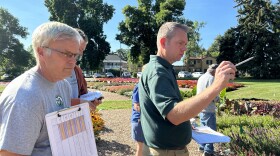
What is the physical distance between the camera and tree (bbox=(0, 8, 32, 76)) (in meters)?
51.7

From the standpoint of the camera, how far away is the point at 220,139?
3479 mm

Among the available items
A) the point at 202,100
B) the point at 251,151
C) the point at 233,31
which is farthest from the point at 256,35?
the point at 202,100

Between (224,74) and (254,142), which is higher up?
(224,74)

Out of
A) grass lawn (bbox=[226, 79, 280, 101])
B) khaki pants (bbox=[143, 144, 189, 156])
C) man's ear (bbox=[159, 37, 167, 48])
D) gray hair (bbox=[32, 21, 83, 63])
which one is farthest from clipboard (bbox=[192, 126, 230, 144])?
grass lawn (bbox=[226, 79, 280, 101])

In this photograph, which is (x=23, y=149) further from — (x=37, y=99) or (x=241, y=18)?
(x=241, y=18)

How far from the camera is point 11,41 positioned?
52.9 m

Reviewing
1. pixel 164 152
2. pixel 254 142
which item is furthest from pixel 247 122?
pixel 164 152

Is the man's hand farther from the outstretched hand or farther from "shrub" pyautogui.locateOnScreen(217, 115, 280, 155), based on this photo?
the outstretched hand

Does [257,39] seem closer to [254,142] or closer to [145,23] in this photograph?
[145,23]

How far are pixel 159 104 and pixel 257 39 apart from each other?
49987mm

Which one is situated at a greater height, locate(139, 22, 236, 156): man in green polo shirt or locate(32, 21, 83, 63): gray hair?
locate(32, 21, 83, 63): gray hair

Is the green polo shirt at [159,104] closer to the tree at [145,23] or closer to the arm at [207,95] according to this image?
the arm at [207,95]

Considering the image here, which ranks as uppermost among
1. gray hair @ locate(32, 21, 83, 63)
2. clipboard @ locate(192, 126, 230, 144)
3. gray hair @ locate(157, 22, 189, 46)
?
gray hair @ locate(157, 22, 189, 46)

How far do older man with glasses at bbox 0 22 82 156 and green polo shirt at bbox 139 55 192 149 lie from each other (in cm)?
67
